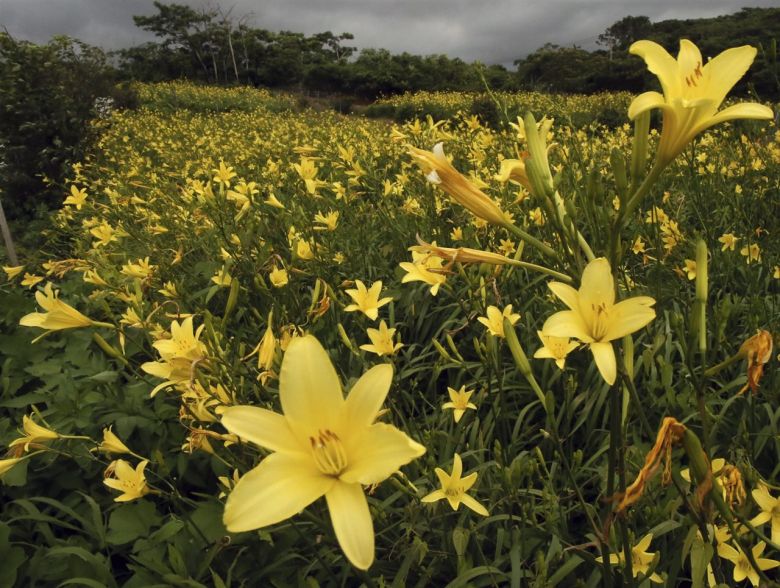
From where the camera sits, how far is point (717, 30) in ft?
77.3

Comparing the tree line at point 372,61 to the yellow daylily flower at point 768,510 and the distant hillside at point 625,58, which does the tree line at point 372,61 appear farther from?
the yellow daylily flower at point 768,510

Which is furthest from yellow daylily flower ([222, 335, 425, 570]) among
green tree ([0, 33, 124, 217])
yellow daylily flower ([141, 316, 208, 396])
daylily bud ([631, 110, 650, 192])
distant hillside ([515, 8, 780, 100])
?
distant hillside ([515, 8, 780, 100])

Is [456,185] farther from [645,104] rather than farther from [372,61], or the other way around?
[372,61]

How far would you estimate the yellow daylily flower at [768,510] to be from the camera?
108cm

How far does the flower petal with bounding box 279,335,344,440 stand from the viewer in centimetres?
74

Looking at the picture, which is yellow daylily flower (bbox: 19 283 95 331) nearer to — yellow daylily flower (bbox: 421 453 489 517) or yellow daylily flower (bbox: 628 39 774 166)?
yellow daylily flower (bbox: 421 453 489 517)

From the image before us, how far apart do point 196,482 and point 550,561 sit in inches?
45.3

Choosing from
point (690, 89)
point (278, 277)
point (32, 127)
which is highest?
point (32, 127)

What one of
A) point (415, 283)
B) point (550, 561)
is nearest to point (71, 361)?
point (415, 283)

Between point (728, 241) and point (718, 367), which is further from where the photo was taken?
point (728, 241)

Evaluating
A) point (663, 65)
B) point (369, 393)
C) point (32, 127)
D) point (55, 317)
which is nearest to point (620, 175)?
point (663, 65)

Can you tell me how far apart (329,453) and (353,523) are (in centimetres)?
12

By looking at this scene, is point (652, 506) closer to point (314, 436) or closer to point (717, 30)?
point (314, 436)

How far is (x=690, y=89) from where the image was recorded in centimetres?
79
